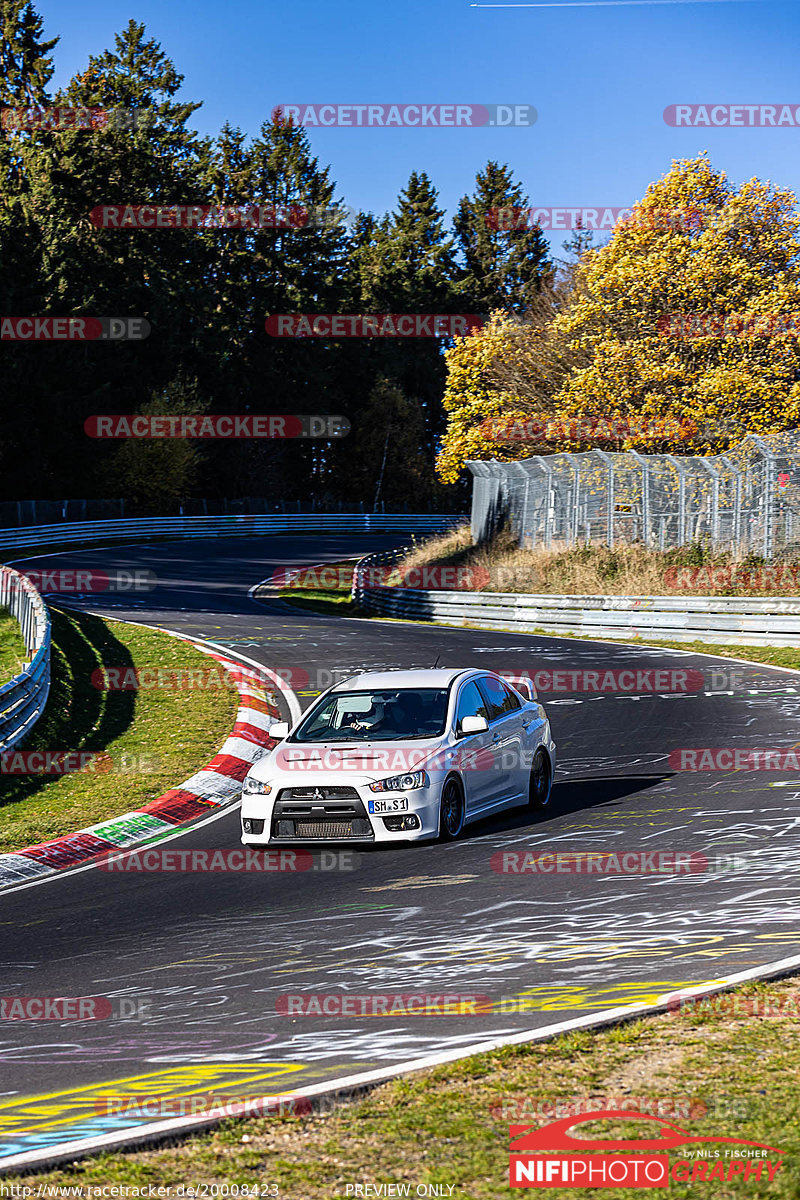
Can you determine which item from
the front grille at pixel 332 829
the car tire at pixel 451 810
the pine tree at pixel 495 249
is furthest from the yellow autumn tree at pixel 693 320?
the pine tree at pixel 495 249

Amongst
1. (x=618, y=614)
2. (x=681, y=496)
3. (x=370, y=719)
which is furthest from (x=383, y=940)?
(x=681, y=496)

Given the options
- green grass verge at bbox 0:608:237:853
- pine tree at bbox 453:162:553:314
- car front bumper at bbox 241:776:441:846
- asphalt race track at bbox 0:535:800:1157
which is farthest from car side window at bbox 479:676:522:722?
pine tree at bbox 453:162:553:314

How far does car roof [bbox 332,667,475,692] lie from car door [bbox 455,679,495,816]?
22cm

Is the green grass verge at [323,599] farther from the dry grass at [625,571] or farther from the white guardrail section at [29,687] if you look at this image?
the white guardrail section at [29,687]

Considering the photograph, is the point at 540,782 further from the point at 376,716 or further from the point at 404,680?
the point at 376,716

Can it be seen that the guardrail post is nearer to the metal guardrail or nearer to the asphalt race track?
the asphalt race track

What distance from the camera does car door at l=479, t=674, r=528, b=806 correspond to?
12.1 meters

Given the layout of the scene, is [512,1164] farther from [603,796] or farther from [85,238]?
[85,238]

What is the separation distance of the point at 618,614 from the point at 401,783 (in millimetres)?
19847

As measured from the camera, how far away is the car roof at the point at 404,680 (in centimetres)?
1237

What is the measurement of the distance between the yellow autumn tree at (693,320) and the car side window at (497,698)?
2670 cm

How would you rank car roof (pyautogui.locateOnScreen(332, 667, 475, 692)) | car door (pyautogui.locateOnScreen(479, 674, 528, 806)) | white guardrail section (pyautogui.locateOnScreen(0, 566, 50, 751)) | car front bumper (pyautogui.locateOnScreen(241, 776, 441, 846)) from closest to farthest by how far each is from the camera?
car front bumper (pyautogui.locateOnScreen(241, 776, 441, 846)) → car door (pyautogui.locateOnScreen(479, 674, 528, 806)) → car roof (pyautogui.locateOnScreen(332, 667, 475, 692)) → white guardrail section (pyautogui.locateOnScreen(0, 566, 50, 751))

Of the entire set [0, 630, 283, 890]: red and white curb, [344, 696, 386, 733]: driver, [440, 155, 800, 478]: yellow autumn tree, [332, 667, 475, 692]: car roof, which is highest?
[440, 155, 800, 478]: yellow autumn tree

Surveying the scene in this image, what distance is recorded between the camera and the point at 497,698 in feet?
42.4
